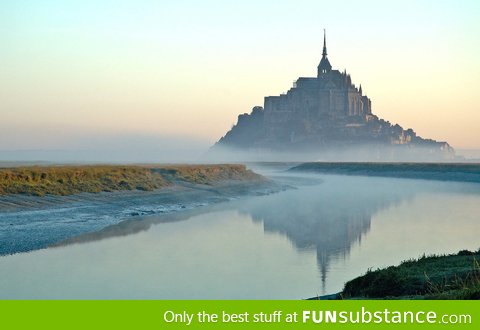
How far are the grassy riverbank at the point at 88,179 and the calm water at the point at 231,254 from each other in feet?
27.3

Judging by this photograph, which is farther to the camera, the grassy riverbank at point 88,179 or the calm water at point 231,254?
the grassy riverbank at point 88,179

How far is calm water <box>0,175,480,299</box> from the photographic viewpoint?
16281mm

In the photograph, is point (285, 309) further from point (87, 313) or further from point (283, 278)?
point (283, 278)

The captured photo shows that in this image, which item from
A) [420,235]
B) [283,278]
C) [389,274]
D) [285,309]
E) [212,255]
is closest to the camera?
[285,309]

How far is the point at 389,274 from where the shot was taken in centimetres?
1381

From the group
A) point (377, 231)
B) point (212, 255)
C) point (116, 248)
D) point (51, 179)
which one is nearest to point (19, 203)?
point (51, 179)

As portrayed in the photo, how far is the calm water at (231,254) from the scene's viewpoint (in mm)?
16281

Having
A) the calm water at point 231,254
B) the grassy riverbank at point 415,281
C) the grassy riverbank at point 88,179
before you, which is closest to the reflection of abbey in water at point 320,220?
the calm water at point 231,254

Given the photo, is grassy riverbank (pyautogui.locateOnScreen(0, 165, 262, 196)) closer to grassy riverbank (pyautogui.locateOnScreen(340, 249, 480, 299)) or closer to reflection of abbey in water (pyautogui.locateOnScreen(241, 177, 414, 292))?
reflection of abbey in water (pyautogui.locateOnScreen(241, 177, 414, 292))

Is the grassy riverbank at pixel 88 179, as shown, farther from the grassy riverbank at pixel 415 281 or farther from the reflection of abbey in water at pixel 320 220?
the grassy riverbank at pixel 415 281

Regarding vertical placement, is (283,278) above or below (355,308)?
below

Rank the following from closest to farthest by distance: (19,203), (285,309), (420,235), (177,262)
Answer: (285,309) < (177,262) < (420,235) < (19,203)

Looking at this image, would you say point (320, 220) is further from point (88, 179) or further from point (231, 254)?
point (88, 179)

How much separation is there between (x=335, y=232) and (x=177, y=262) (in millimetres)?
11004
